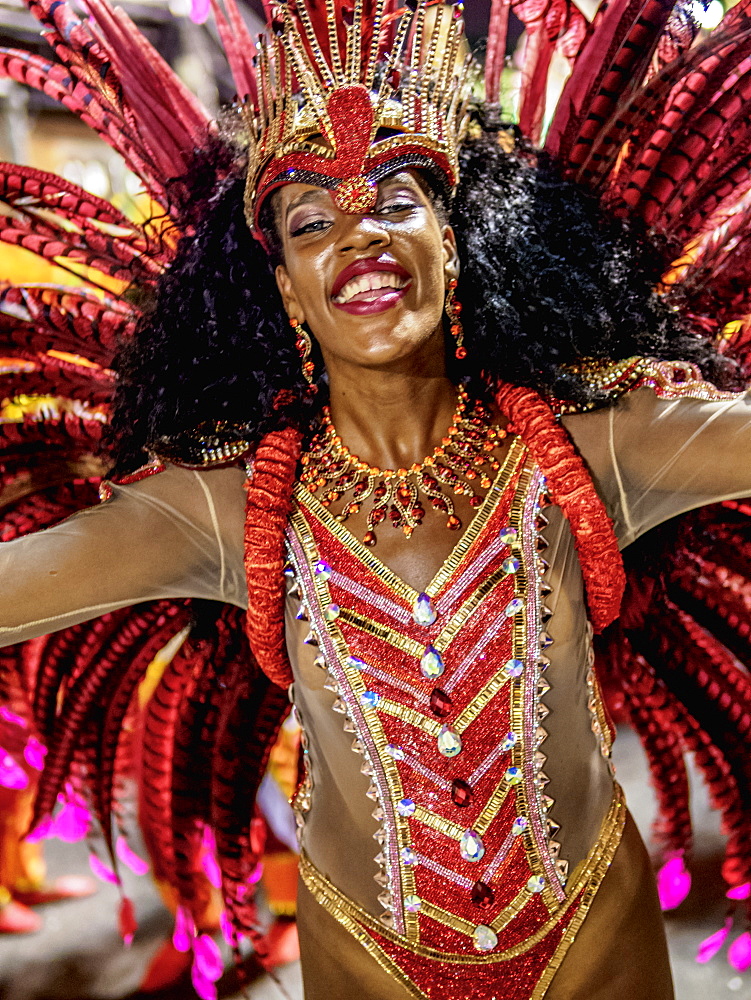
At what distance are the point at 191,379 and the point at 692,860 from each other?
1.48 m

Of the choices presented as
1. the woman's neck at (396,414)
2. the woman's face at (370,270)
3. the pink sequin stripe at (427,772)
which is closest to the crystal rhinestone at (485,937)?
the pink sequin stripe at (427,772)

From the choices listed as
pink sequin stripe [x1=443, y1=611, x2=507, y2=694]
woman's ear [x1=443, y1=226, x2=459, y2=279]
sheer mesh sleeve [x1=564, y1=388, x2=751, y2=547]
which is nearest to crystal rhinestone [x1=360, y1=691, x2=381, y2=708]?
pink sequin stripe [x1=443, y1=611, x2=507, y2=694]

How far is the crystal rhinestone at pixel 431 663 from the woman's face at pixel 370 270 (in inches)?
17.2

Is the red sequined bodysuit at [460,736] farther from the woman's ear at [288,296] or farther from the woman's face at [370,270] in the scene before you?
the woman's ear at [288,296]

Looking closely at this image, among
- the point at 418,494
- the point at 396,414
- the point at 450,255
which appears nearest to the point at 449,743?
the point at 418,494

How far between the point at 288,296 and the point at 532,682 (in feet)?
2.45

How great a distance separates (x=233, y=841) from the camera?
2.23 metres

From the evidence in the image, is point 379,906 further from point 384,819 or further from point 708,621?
point 708,621

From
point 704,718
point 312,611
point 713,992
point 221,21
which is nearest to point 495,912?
point 312,611

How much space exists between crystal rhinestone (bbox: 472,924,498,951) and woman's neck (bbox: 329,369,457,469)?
0.72m

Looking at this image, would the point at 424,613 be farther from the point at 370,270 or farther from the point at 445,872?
the point at 370,270

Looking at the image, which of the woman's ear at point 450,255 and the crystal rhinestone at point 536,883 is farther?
the woman's ear at point 450,255

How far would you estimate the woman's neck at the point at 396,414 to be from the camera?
1.72 m

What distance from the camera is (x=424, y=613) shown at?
1.62 metres
